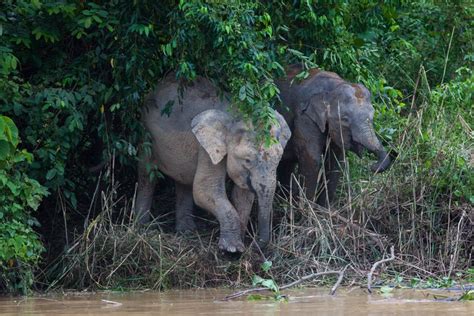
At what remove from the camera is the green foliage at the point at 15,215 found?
9945mm

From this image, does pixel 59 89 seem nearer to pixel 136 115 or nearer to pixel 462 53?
pixel 136 115

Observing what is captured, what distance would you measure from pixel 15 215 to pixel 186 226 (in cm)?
198

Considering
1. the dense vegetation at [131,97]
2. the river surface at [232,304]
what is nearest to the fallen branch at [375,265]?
the river surface at [232,304]

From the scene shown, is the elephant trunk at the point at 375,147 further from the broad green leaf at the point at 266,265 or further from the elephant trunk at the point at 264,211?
the broad green leaf at the point at 266,265

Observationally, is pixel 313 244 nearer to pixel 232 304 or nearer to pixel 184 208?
pixel 184 208

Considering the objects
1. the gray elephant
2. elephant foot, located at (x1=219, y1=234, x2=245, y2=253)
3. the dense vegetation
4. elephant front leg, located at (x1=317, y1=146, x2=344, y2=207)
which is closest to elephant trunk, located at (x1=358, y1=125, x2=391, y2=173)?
the gray elephant

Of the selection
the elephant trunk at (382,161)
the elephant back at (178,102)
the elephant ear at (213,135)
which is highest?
the elephant back at (178,102)

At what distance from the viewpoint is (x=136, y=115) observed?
11.6 meters

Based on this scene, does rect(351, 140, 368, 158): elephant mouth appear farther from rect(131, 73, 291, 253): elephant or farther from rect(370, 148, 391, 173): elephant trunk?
rect(131, 73, 291, 253): elephant

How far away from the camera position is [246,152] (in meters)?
10.9

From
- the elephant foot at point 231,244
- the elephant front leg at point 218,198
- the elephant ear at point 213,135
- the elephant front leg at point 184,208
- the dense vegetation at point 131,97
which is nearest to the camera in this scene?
the dense vegetation at point 131,97

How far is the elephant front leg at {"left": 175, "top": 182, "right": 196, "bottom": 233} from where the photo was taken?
38.6ft

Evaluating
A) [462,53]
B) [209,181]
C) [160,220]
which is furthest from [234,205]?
[462,53]

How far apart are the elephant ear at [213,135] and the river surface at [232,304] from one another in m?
1.28
